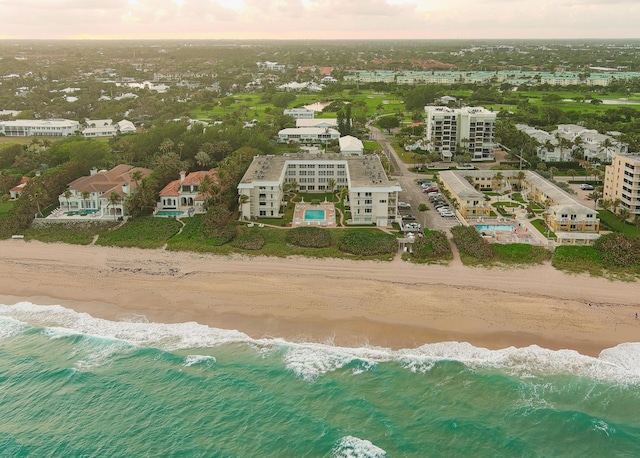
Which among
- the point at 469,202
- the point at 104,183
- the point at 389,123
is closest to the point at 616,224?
the point at 469,202

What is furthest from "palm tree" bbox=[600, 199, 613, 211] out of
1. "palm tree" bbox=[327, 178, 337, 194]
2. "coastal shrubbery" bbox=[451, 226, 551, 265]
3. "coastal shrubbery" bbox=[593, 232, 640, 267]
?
"palm tree" bbox=[327, 178, 337, 194]

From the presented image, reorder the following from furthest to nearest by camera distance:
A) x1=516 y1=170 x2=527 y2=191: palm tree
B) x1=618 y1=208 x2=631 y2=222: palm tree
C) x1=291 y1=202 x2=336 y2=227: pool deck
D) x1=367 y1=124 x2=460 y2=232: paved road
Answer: x1=516 y1=170 x2=527 y2=191: palm tree → x1=367 y1=124 x2=460 y2=232: paved road → x1=291 y1=202 x2=336 y2=227: pool deck → x1=618 y1=208 x2=631 y2=222: palm tree

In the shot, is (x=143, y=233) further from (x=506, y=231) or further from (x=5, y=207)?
(x=506, y=231)

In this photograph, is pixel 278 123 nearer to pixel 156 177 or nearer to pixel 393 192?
pixel 156 177

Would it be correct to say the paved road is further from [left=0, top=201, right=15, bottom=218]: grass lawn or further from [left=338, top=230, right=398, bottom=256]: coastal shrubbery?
[left=0, top=201, right=15, bottom=218]: grass lawn

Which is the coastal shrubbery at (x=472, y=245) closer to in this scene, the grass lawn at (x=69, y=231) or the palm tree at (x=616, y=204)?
the palm tree at (x=616, y=204)

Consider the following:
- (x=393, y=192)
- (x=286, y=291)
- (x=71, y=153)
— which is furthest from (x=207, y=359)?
(x=71, y=153)
